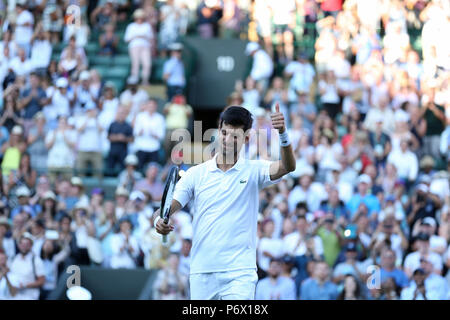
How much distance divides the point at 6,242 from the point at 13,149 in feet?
10.7

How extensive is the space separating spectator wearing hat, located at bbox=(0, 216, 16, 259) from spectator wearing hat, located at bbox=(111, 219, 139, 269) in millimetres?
1343

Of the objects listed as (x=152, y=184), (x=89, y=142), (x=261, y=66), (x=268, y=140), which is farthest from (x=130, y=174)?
(x=261, y=66)

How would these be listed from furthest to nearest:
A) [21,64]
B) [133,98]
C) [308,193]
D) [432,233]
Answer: [21,64] → [133,98] → [308,193] → [432,233]

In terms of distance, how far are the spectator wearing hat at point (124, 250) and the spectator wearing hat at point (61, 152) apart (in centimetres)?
317

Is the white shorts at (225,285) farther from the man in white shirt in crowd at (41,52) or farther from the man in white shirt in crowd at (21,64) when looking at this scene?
the man in white shirt in crowd at (41,52)

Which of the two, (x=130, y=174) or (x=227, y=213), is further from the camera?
(x=130, y=174)

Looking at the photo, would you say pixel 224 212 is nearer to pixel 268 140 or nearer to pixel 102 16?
pixel 268 140

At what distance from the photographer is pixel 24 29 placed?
20.2m

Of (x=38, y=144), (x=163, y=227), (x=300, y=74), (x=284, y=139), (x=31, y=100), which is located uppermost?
(x=300, y=74)

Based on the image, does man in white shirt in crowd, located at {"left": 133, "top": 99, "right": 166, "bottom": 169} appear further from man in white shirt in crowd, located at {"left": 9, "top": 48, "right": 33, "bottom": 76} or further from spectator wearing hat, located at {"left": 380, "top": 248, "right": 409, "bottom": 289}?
spectator wearing hat, located at {"left": 380, "top": 248, "right": 409, "bottom": 289}

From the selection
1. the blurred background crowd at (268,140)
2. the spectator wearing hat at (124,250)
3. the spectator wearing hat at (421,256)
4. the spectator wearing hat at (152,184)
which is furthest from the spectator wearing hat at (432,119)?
the spectator wearing hat at (124,250)

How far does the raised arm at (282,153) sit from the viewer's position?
657 centimetres

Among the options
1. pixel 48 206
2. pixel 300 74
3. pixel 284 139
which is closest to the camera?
pixel 284 139
